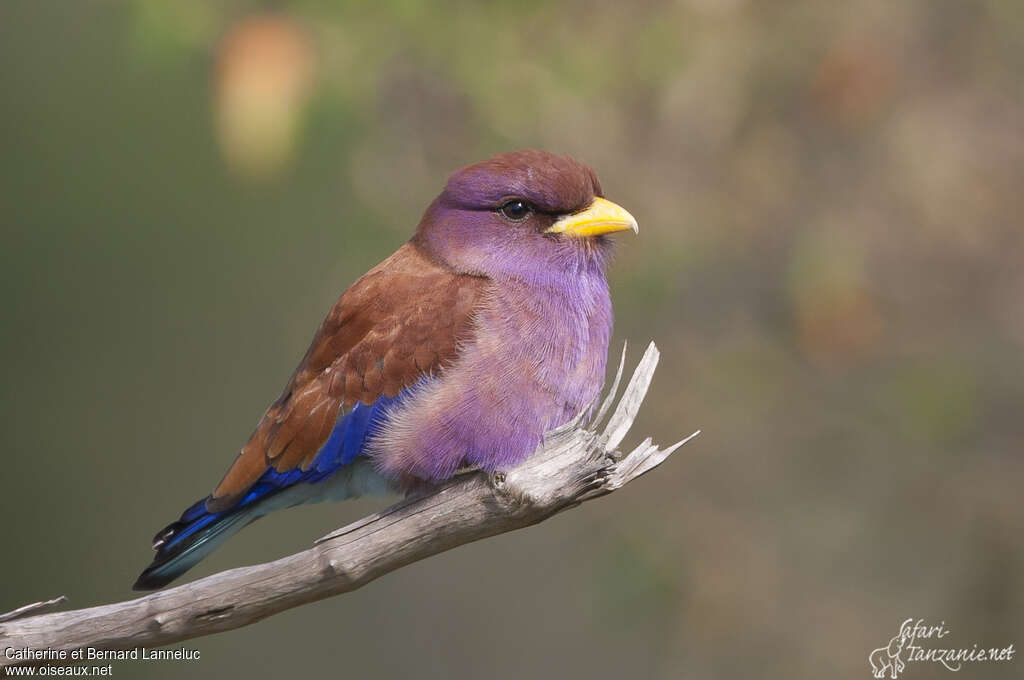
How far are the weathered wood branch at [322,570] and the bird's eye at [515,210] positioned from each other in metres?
0.91

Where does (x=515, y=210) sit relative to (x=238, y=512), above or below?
above

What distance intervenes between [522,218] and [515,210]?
0.03 m

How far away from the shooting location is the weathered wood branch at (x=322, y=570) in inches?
133

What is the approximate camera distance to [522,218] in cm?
419

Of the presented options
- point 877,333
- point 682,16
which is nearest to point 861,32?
point 682,16

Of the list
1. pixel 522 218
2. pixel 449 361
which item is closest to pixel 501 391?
pixel 449 361

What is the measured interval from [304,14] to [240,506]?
178 cm

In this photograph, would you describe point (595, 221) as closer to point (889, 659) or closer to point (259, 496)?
point (259, 496)

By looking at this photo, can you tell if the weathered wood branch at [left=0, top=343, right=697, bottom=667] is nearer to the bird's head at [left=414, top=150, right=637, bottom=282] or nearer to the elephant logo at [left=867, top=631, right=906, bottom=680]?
the bird's head at [left=414, top=150, right=637, bottom=282]

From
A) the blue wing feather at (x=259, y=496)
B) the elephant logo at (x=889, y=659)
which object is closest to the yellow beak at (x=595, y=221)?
the blue wing feather at (x=259, y=496)

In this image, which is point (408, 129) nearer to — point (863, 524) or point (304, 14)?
point (304, 14)

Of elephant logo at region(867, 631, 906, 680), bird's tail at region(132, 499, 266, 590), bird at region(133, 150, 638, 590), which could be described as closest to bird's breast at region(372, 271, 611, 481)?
bird at region(133, 150, 638, 590)

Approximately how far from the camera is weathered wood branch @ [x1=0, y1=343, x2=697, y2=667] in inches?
133

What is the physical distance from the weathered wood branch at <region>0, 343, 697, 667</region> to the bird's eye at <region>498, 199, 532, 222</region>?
0.91 m
